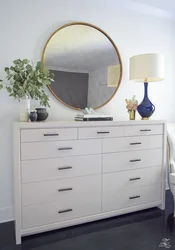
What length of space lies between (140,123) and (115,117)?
51cm

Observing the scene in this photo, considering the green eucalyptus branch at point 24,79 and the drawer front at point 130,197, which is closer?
the green eucalyptus branch at point 24,79

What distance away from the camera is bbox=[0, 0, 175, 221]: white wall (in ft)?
7.38

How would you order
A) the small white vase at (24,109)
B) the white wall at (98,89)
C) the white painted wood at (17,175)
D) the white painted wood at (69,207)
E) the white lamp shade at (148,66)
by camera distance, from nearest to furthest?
the white painted wood at (17,175) < the white painted wood at (69,207) < the small white vase at (24,109) < the white lamp shade at (148,66) < the white wall at (98,89)

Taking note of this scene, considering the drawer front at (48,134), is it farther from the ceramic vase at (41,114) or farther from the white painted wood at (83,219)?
the white painted wood at (83,219)

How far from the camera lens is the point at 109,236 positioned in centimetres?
203

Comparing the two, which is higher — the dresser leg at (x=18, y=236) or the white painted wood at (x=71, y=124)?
the white painted wood at (x=71, y=124)

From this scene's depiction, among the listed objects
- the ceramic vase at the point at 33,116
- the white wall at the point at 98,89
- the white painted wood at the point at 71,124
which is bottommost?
the white painted wood at the point at 71,124

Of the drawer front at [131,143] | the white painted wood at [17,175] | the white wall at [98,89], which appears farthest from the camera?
the white wall at [98,89]

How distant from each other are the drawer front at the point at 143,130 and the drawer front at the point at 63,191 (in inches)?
22.1

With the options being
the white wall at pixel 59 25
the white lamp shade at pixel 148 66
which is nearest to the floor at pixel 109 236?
the white wall at pixel 59 25

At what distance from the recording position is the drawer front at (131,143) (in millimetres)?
2227

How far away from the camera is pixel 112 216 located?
2.34 meters

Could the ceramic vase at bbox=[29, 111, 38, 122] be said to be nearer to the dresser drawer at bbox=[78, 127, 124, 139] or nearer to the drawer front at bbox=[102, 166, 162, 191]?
the dresser drawer at bbox=[78, 127, 124, 139]

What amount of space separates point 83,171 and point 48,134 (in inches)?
19.9
